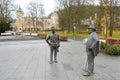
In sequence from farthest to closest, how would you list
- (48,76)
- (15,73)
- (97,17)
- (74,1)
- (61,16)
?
(61,16) < (74,1) < (97,17) < (15,73) < (48,76)

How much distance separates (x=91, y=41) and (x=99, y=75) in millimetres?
1238

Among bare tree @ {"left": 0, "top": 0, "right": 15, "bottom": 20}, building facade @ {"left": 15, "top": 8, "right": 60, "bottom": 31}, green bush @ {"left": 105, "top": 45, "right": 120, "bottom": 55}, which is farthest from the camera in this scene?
building facade @ {"left": 15, "top": 8, "right": 60, "bottom": 31}

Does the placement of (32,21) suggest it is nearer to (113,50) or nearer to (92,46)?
(113,50)

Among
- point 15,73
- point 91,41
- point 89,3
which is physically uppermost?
point 89,3

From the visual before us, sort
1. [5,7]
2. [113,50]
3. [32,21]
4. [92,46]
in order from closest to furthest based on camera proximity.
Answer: [92,46] < [113,50] < [5,7] < [32,21]

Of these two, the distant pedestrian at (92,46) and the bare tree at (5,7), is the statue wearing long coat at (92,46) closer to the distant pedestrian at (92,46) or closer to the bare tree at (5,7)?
the distant pedestrian at (92,46)

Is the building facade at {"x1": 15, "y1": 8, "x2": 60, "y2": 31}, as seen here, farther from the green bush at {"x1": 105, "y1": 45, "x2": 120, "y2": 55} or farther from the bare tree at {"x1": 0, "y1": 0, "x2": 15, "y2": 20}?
the green bush at {"x1": 105, "y1": 45, "x2": 120, "y2": 55}

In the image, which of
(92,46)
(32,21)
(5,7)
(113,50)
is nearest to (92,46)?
(92,46)

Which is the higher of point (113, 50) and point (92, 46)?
point (92, 46)

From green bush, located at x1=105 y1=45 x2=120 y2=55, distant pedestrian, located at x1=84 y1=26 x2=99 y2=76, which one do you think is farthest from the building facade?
distant pedestrian, located at x1=84 y1=26 x2=99 y2=76

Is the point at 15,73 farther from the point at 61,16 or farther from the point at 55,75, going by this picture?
the point at 61,16

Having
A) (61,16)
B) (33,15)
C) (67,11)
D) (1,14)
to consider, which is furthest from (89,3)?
(33,15)

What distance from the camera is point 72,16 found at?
64188mm

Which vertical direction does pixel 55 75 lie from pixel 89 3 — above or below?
below
